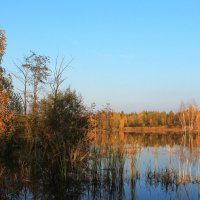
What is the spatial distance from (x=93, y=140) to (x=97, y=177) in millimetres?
2364

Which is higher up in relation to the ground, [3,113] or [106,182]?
[3,113]

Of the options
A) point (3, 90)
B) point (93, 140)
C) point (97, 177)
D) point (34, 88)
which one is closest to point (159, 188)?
point (97, 177)

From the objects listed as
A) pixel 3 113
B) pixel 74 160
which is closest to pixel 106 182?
pixel 74 160

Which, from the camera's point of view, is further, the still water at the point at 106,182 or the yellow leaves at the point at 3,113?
the yellow leaves at the point at 3,113

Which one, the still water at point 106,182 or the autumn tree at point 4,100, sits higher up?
the autumn tree at point 4,100

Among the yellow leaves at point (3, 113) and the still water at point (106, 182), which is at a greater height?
the yellow leaves at point (3, 113)

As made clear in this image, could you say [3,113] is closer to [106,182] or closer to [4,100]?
[4,100]

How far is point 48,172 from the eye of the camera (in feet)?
50.1

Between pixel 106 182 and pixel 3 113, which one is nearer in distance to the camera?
pixel 106 182

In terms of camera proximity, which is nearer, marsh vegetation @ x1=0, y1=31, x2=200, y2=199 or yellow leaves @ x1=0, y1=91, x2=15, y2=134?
marsh vegetation @ x1=0, y1=31, x2=200, y2=199

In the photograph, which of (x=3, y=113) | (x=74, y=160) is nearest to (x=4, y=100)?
(x=3, y=113)

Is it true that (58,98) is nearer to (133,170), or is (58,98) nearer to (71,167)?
(71,167)

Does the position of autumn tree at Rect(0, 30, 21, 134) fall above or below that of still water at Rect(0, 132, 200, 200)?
above

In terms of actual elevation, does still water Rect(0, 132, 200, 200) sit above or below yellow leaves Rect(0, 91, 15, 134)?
below
